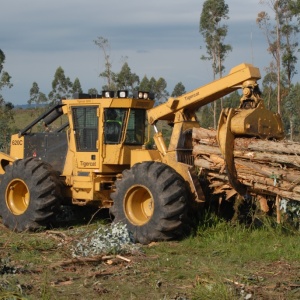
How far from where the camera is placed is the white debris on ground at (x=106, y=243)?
9.45 metres

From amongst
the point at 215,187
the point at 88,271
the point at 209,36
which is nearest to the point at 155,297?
the point at 88,271

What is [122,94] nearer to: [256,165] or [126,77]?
[256,165]

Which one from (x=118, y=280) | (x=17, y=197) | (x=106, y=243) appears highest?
(x=17, y=197)

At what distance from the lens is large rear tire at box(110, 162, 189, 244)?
10.5 metres

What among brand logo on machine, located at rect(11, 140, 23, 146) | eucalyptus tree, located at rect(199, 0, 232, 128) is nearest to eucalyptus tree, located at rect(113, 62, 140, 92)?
eucalyptus tree, located at rect(199, 0, 232, 128)

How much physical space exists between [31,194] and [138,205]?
2.16 metres

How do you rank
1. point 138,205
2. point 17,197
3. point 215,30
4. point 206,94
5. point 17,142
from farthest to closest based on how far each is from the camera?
point 215,30 < point 17,142 < point 17,197 < point 138,205 < point 206,94

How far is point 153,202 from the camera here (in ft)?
34.9

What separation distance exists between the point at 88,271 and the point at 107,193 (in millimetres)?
4052

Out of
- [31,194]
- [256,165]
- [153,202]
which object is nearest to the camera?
[256,165]

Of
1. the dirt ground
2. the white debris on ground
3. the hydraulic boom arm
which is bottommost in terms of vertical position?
the dirt ground

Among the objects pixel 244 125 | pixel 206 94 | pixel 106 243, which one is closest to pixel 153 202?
pixel 106 243

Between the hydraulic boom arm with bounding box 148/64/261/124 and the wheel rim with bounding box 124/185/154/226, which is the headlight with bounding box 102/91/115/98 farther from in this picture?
the wheel rim with bounding box 124/185/154/226

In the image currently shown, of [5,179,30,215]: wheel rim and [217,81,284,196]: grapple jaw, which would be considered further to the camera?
[5,179,30,215]: wheel rim
